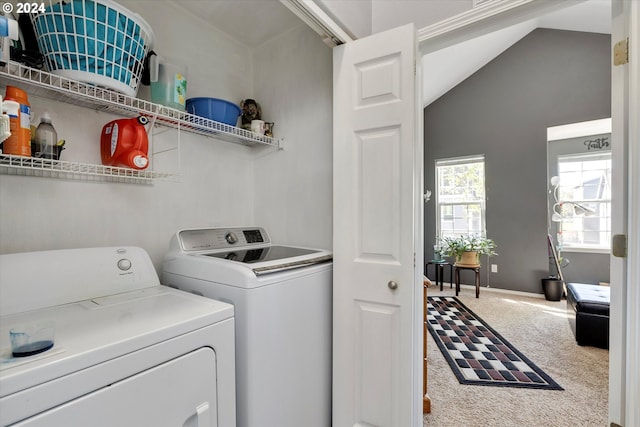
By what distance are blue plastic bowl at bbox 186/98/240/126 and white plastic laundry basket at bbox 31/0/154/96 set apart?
444 millimetres

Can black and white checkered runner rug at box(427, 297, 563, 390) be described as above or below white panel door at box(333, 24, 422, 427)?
below

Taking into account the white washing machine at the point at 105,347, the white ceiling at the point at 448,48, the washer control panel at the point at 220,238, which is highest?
the white ceiling at the point at 448,48

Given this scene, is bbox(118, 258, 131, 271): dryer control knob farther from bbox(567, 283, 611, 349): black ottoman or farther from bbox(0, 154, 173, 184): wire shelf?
bbox(567, 283, 611, 349): black ottoman

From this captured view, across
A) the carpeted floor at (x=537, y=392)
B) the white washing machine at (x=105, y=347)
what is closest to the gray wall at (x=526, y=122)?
the carpeted floor at (x=537, y=392)

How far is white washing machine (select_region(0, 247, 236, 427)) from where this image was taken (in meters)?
0.65

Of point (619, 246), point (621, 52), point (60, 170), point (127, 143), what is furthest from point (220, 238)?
point (621, 52)

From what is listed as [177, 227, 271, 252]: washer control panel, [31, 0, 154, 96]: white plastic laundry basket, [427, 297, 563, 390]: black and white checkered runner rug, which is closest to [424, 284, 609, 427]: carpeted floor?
[427, 297, 563, 390]: black and white checkered runner rug

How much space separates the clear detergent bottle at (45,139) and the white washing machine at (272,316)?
609mm

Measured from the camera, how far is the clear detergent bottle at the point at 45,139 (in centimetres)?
109

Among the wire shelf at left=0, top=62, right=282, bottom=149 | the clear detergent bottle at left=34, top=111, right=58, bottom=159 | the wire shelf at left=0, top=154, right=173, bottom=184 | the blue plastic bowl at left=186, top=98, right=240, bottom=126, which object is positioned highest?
the blue plastic bowl at left=186, top=98, right=240, bottom=126

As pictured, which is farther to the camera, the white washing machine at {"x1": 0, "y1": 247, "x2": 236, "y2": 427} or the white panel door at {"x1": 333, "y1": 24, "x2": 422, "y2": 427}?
the white panel door at {"x1": 333, "y1": 24, "x2": 422, "y2": 427}

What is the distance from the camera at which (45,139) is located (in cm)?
110

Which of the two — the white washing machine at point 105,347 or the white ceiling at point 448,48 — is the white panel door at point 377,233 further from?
the white washing machine at point 105,347

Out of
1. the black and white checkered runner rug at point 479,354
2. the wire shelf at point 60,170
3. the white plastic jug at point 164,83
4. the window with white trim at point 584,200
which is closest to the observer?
the wire shelf at point 60,170
